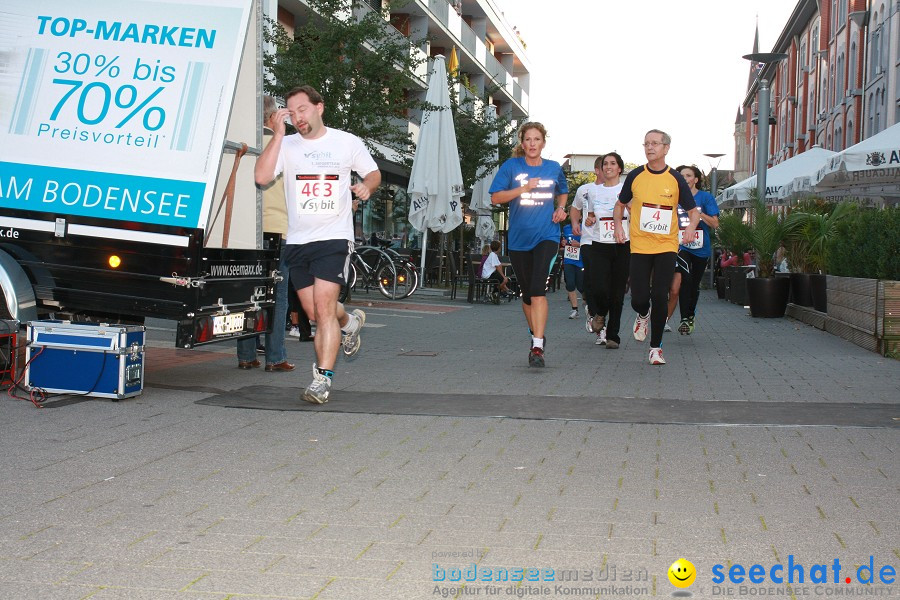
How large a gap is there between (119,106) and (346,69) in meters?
11.7

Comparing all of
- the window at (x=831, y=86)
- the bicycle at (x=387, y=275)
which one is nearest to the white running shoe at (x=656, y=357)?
the bicycle at (x=387, y=275)

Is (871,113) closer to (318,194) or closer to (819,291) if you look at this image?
(819,291)

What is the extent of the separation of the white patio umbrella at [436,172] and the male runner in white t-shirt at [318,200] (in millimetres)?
15392

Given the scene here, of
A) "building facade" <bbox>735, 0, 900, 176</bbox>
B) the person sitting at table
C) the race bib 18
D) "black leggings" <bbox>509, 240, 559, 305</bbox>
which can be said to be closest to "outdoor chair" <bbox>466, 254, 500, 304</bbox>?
the person sitting at table

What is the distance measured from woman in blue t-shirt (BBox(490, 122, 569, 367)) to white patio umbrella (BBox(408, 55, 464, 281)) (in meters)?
12.7

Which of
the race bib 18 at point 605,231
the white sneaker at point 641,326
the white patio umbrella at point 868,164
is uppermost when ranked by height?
the white patio umbrella at point 868,164

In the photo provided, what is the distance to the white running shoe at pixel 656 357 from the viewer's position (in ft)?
32.3

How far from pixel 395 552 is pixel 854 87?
144 feet

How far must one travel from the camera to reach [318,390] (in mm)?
7023

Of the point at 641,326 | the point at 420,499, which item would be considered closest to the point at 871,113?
the point at 641,326

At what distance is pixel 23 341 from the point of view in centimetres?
726

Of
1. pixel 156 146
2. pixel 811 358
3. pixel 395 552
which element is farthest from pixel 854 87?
pixel 395 552

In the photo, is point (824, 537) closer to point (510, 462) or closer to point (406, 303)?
point (510, 462)

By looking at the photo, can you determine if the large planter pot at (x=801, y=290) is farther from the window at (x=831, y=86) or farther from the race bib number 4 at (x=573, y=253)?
the window at (x=831, y=86)
